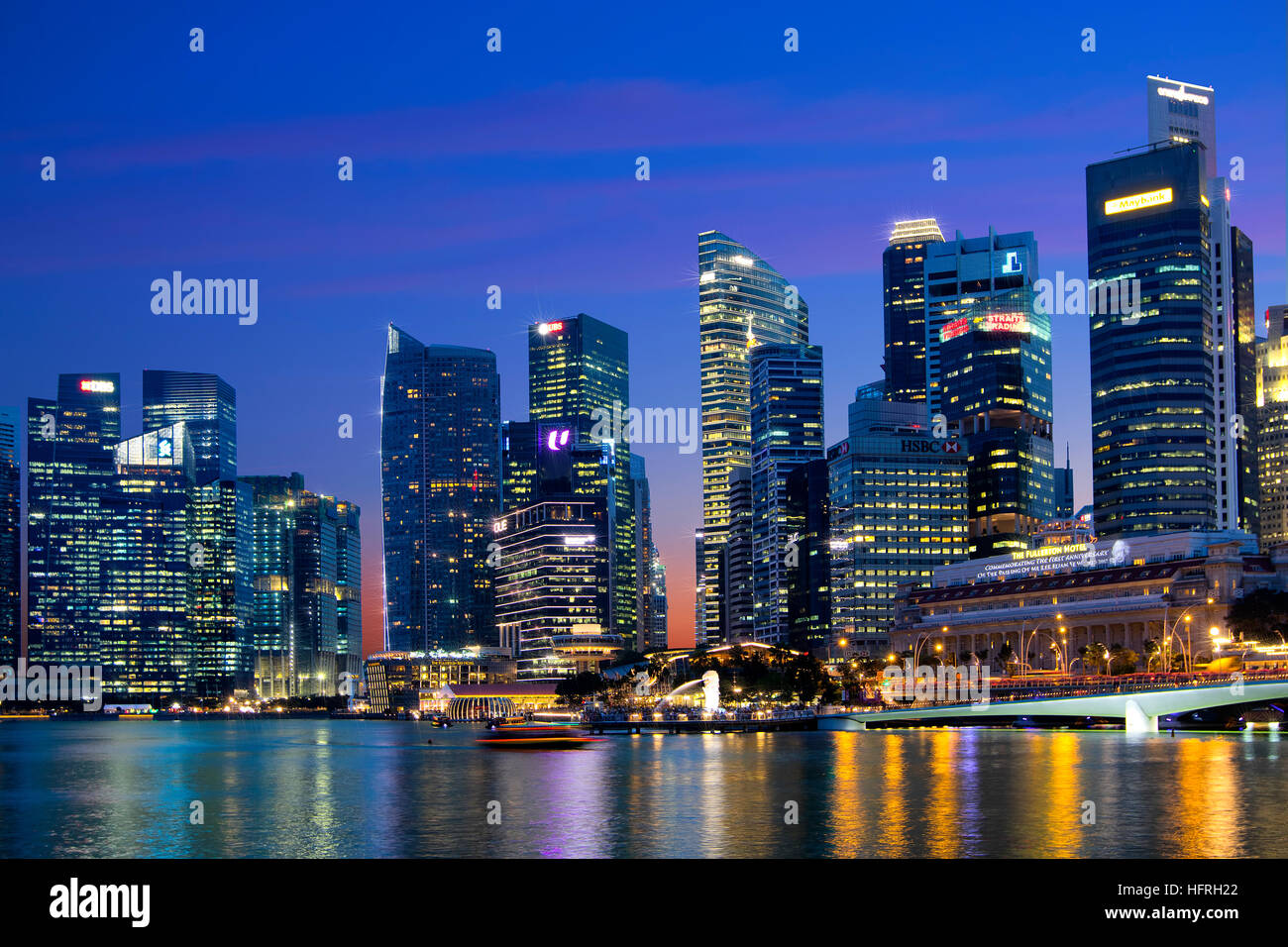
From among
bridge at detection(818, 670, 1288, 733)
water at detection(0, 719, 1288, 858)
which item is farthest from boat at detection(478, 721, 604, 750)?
bridge at detection(818, 670, 1288, 733)

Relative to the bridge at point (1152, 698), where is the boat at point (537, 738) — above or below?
below

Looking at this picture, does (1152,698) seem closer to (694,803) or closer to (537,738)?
(537,738)

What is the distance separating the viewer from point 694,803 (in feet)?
279

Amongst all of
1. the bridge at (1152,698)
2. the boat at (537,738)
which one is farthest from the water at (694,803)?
the boat at (537,738)

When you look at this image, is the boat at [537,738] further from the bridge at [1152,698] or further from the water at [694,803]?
the bridge at [1152,698]

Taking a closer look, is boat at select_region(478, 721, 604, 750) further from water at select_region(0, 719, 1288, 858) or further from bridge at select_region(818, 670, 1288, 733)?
bridge at select_region(818, 670, 1288, 733)

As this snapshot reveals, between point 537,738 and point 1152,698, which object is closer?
point 1152,698

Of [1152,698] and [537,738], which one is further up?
[1152,698]

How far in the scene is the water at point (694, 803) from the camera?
6519 cm

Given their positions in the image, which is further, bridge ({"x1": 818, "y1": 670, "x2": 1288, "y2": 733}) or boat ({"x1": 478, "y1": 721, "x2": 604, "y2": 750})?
boat ({"x1": 478, "y1": 721, "x2": 604, "y2": 750})

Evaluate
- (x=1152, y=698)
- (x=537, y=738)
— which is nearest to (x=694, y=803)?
(x=1152, y=698)

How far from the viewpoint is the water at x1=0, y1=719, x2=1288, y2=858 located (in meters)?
65.2

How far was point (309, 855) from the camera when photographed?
6419 centimetres
